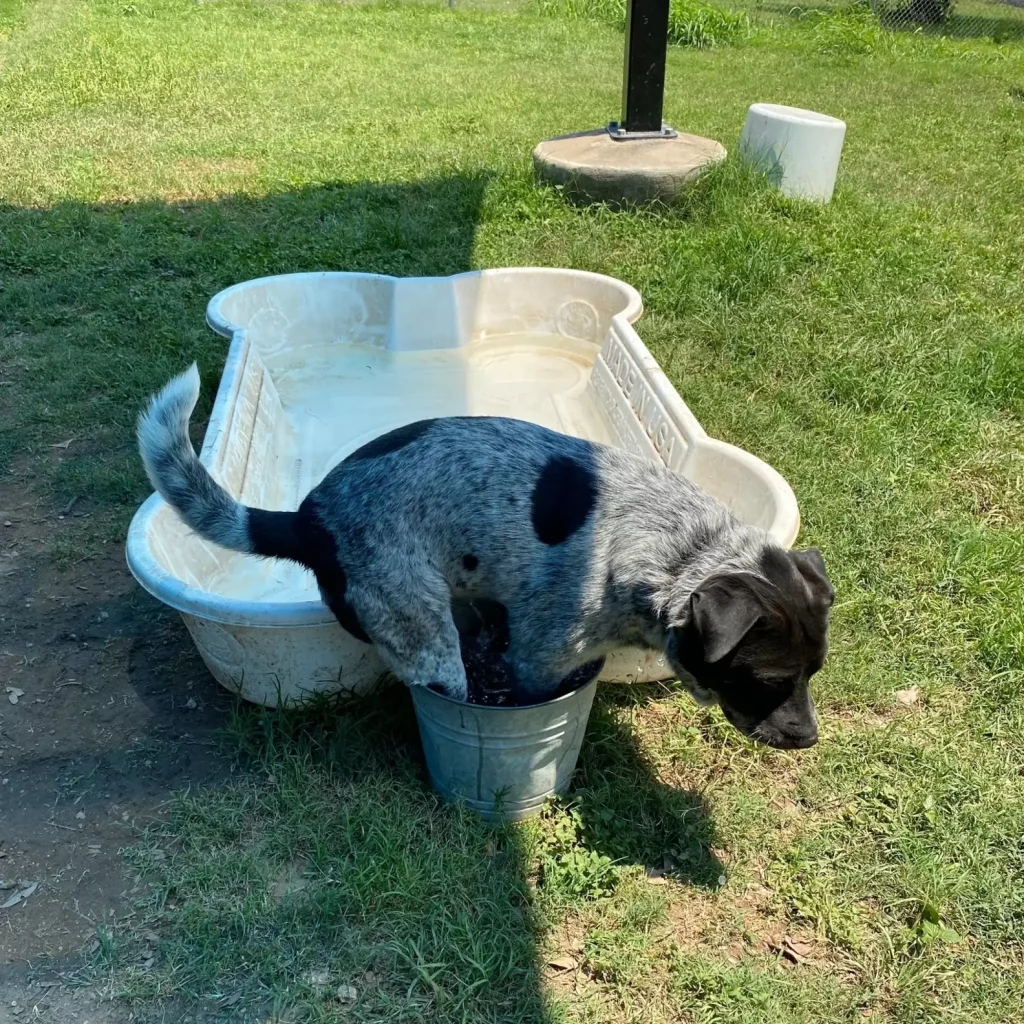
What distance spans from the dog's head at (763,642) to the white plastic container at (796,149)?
6.50m

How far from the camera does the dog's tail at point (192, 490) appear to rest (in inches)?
132

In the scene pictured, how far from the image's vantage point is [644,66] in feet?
27.9

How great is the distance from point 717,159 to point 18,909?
302 inches

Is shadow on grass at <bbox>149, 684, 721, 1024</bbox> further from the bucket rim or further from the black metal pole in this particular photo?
the black metal pole

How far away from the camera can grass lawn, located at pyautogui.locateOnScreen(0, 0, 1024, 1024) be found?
3.15m

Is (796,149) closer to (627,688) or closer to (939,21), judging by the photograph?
(627,688)

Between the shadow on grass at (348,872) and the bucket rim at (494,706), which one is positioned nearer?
→ the shadow on grass at (348,872)

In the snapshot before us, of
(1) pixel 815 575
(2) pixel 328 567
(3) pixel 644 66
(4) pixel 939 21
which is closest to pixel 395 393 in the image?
(2) pixel 328 567

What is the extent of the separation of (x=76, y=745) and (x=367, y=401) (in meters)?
3.15

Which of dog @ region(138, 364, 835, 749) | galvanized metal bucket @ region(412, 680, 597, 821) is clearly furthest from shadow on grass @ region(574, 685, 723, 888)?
dog @ region(138, 364, 835, 749)

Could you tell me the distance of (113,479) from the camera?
537 cm

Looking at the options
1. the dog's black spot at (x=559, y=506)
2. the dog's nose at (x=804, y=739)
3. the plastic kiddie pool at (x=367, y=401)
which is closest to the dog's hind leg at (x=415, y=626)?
the plastic kiddie pool at (x=367, y=401)

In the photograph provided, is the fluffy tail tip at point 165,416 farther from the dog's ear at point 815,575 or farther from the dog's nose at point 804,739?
the dog's nose at point 804,739

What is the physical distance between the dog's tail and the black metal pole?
6.51m
